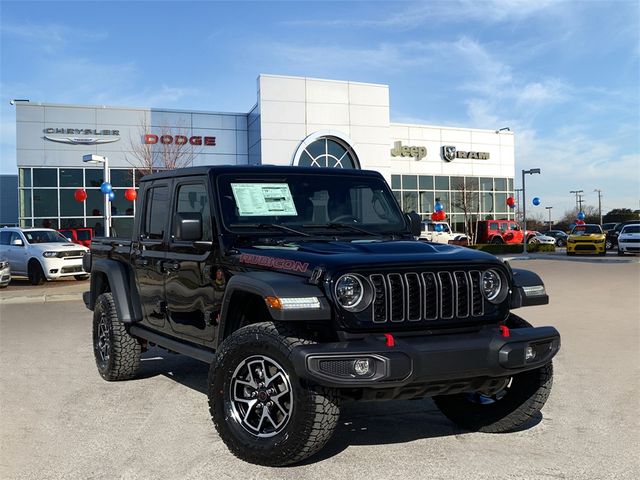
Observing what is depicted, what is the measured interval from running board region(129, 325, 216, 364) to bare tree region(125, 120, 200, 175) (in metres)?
28.0

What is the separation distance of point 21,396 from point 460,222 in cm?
4269

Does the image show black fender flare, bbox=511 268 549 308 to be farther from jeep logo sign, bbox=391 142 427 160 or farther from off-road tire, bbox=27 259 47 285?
jeep logo sign, bbox=391 142 427 160

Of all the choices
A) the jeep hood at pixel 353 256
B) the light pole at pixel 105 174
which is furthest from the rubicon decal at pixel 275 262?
the light pole at pixel 105 174

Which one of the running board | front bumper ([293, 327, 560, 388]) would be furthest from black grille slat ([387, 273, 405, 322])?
the running board

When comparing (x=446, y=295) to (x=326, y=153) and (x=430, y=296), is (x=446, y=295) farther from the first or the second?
(x=326, y=153)

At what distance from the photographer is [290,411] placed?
12.6 ft

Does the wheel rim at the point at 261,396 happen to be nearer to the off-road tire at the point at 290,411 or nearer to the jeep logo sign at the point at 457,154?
the off-road tire at the point at 290,411

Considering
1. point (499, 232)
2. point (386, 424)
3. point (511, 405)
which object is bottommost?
point (386, 424)

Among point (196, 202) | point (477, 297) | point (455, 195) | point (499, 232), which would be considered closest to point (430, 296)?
point (477, 297)

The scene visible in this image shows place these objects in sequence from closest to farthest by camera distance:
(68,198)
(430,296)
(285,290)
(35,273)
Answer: (285,290), (430,296), (35,273), (68,198)

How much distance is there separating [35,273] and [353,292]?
16.7 meters

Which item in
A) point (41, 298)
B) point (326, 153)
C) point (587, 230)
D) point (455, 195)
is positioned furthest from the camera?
point (455, 195)

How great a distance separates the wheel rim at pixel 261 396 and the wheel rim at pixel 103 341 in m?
2.79

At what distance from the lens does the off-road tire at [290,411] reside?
374 centimetres
